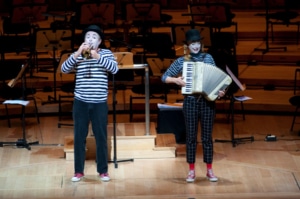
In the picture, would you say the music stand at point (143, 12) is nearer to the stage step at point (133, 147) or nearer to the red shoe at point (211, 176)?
the stage step at point (133, 147)

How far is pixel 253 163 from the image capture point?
912cm

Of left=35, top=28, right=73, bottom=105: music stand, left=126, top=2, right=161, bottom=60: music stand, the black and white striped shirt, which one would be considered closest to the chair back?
left=126, top=2, right=161, bottom=60: music stand

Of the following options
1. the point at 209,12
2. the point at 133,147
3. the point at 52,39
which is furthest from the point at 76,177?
the point at 209,12

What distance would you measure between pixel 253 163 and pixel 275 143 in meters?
0.81

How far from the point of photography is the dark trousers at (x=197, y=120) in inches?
323

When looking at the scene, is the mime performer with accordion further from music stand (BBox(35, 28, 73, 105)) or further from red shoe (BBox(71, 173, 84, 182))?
music stand (BBox(35, 28, 73, 105))

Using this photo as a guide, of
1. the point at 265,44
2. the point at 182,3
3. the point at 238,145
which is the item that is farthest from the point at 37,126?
the point at 182,3

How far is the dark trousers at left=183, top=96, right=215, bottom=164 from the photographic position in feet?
26.9

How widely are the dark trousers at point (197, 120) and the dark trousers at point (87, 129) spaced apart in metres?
0.84

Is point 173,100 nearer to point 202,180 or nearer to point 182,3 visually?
point 202,180

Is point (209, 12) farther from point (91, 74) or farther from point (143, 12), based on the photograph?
point (91, 74)

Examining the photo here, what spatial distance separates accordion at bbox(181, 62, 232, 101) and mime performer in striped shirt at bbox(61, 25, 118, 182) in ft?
2.39

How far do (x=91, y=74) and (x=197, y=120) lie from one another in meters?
1.17

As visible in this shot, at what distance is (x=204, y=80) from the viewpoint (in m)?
8.12
